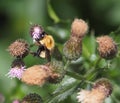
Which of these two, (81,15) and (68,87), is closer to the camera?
(68,87)

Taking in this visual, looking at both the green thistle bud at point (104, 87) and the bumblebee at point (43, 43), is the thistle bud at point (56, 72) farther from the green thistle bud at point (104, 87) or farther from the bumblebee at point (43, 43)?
the green thistle bud at point (104, 87)

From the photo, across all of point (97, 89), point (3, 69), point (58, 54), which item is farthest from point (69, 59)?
point (3, 69)

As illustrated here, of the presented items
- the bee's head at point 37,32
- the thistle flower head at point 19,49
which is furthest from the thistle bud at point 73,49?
the thistle flower head at point 19,49

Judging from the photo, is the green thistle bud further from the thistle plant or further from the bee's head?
the bee's head

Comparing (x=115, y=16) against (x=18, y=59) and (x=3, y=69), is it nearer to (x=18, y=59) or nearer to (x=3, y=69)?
(x=3, y=69)

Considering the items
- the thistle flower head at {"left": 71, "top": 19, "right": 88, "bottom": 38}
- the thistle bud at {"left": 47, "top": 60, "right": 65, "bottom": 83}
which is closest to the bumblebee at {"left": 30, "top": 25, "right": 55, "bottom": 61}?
the thistle bud at {"left": 47, "top": 60, "right": 65, "bottom": 83}

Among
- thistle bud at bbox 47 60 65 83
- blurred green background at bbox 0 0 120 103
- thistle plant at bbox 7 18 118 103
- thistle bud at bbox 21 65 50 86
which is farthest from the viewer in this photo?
blurred green background at bbox 0 0 120 103

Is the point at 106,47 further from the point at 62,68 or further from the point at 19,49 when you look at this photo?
the point at 19,49
